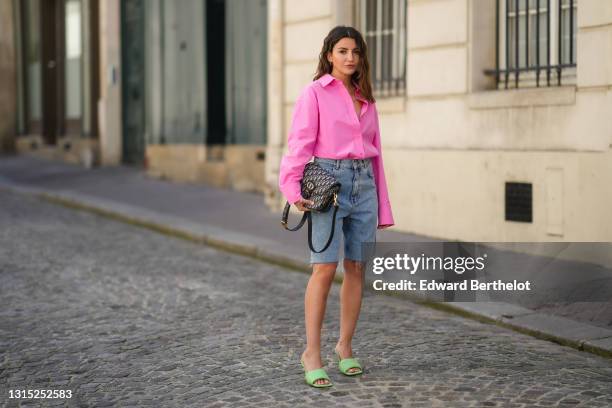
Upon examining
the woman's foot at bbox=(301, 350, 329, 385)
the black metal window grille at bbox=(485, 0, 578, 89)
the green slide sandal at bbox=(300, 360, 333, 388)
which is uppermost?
the black metal window grille at bbox=(485, 0, 578, 89)

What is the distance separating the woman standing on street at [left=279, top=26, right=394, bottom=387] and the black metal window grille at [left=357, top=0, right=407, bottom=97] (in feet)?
21.6

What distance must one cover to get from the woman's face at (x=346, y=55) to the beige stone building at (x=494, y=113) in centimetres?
419

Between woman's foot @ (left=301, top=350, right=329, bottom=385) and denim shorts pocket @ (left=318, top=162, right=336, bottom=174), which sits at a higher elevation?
denim shorts pocket @ (left=318, top=162, right=336, bottom=174)

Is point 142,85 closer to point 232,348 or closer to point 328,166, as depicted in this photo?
point 232,348

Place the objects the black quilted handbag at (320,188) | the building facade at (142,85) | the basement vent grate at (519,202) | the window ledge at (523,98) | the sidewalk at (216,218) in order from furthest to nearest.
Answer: the building facade at (142,85) < the basement vent grate at (519,202) < the window ledge at (523,98) < the sidewalk at (216,218) < the black quilted handbag at (320,188)

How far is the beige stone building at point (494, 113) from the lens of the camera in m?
8.69

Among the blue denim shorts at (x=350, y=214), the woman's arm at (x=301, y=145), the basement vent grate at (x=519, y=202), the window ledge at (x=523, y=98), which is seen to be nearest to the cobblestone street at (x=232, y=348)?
the blue denim shorts at (x=350, y=214)

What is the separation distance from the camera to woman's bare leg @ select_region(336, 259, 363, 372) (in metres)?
5.20

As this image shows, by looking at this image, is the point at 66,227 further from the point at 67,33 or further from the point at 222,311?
the point at 67,33

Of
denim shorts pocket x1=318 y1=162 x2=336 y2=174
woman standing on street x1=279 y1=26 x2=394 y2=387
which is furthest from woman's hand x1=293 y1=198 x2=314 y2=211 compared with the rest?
denim shorts pocket x1=318 y1=162 x2=336 y2=174

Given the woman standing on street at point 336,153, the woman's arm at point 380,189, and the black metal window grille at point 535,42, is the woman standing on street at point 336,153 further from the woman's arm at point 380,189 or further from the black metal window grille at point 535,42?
the black metal window grille at point 535,42

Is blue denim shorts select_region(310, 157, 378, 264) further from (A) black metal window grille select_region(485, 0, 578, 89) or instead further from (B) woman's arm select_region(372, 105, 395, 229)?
(A) black metal window grille select_region(485, 0, 578, 89)

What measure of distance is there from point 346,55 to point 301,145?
0.51 meters

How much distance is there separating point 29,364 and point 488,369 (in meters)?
2.54
